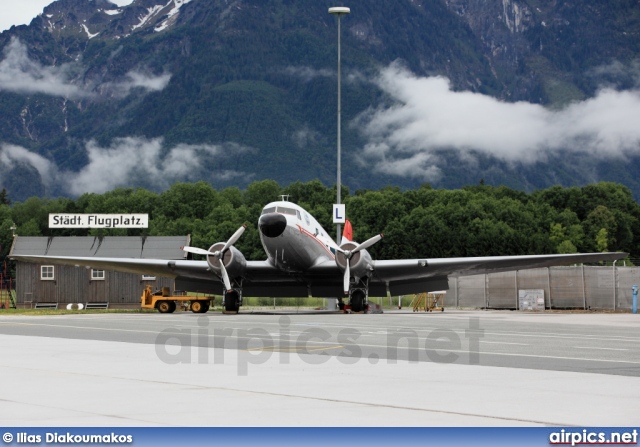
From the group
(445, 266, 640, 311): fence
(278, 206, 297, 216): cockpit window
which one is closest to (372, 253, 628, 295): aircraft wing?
(445, 266, 640, 311): fence

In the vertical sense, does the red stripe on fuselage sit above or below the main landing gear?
above

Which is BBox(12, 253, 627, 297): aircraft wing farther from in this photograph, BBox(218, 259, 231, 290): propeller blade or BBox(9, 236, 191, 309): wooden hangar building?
BBox(9, 236, 191, 309): wooden hangar building

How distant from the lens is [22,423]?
29.2 ft

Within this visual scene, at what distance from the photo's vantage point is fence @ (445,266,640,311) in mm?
47438

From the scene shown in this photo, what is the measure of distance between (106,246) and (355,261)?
2754 cm

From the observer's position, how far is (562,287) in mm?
49656

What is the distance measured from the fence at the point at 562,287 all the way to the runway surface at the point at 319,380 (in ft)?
83.6

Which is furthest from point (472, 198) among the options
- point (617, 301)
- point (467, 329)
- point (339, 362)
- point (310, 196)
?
point (339, 362)

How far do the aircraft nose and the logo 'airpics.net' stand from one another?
30800 mm

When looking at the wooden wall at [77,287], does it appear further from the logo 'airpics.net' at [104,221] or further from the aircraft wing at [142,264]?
the aircraft wing at [142,264]

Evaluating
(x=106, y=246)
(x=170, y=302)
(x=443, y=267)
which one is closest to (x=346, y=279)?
(x=443, y=267)

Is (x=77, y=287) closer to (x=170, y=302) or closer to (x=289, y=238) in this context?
(x=170, y=302)

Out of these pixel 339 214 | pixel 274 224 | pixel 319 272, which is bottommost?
pixel 319 272

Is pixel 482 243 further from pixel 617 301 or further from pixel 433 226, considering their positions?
pixel 617 301
